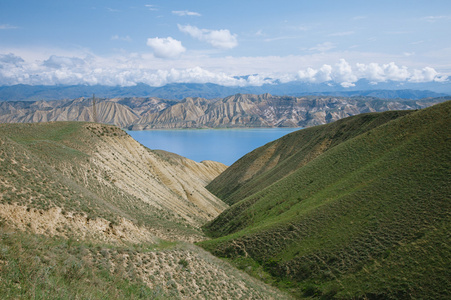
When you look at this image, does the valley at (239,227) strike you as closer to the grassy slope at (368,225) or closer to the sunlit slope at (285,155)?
the grassy slope at (368,225)

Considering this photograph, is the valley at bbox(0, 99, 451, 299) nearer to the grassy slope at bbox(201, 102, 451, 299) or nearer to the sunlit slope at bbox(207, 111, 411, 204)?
the grassy slope at bbox(201, 102, 451, 299)

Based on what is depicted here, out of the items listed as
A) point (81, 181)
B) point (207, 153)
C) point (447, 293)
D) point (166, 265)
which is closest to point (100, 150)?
point (81, 181)

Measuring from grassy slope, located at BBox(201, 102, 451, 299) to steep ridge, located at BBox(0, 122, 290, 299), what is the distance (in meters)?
3.21

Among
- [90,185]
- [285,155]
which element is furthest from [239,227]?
[285,155]

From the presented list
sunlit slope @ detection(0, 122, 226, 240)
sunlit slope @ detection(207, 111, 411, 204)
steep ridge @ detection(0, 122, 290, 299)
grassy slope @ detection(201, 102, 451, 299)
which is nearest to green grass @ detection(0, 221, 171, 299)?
steep ridge @ detection(0, 122, 290, 299)

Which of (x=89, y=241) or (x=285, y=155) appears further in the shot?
(x=285, y=155)

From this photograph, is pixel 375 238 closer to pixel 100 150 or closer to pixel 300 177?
pixel 300 177

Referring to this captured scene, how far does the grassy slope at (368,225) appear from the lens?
56.2 ft

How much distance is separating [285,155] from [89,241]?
2244 inches

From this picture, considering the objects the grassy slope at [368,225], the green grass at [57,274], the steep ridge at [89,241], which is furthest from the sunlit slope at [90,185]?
the grassy slope at [368,225]

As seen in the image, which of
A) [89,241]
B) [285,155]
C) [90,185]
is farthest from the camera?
[285,155]

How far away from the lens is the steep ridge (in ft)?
31.4

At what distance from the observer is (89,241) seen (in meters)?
15.0

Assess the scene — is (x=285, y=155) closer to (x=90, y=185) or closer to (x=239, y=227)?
(x=239, y=227)
